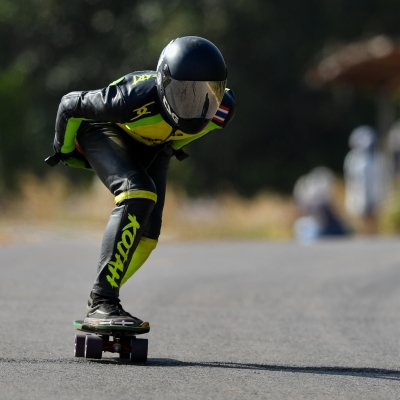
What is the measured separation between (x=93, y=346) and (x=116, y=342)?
0.13 metres

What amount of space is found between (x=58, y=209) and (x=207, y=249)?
7058mm

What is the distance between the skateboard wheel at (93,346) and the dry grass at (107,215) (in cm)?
1276

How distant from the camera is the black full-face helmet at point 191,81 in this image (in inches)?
217

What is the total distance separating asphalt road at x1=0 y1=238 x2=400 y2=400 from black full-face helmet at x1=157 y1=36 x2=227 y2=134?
1.32 metres

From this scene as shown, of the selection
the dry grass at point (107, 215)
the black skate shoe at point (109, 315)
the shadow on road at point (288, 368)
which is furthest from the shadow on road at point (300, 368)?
the dry grass at point (107, 215)

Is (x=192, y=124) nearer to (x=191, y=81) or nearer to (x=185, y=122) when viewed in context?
(x=185, y=122)

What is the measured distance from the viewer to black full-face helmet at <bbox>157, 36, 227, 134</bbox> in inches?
217

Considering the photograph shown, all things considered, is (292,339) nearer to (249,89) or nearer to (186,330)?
(186,330)

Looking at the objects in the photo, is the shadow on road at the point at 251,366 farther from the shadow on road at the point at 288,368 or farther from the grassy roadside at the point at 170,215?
the grassy roadside at the point at 170,215

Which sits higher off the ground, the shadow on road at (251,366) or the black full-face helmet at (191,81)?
the black full-face helmet at (191,81)

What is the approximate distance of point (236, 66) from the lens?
1240 inches

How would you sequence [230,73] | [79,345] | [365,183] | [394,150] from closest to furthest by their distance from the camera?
[79,345] → [365,183] → [394,150] → [230,73]

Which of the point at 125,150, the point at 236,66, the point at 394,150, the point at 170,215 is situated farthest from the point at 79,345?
the point at 236,66

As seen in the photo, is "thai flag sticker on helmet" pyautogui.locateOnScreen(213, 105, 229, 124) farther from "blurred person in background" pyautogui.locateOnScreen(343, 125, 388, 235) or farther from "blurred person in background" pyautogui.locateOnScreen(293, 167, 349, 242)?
"blurred person in background" pyautogui.locateOnScreen(343, 125, 388, 235)
